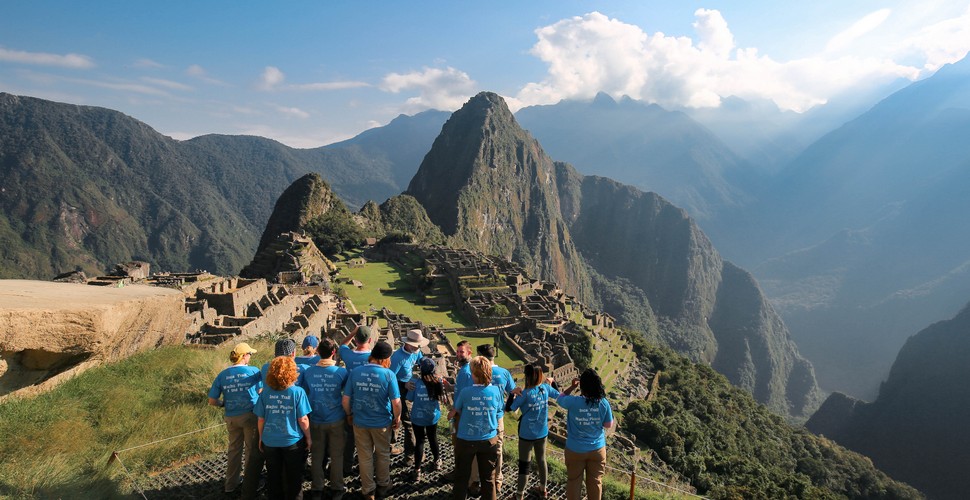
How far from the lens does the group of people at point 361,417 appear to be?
508cm

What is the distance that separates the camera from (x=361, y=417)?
5488mm

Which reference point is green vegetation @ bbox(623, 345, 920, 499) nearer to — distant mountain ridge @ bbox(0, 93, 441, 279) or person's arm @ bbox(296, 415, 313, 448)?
person's arm @ bbox(296, 415, 313, 448)

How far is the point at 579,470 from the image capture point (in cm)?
549

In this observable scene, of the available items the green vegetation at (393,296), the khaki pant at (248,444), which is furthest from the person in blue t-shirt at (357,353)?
the green vegetation at (393,296)

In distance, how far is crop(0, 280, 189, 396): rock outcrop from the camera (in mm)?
6266

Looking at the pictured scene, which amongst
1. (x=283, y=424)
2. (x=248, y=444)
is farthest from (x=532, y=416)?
(x=248, y=444)

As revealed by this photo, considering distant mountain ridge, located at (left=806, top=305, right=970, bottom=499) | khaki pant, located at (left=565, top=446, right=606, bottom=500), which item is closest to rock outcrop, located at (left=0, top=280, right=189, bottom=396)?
khaki pant, located at (left=565, top=446, right=606, bottom=500)

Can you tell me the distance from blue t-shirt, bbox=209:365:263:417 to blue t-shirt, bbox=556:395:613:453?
3.42 meters

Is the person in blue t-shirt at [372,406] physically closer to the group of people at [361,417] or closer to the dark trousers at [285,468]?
the group of people at [361,417]

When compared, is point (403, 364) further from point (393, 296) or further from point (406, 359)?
point (393, 296)

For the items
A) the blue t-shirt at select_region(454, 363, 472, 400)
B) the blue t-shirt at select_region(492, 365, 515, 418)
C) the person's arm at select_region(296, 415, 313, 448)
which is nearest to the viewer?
the person's arm at select_region(296, 415, 313, 448)

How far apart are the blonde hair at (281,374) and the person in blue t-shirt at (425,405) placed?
5.29 feet

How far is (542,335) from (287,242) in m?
26.7

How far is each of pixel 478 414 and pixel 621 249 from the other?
625ft
